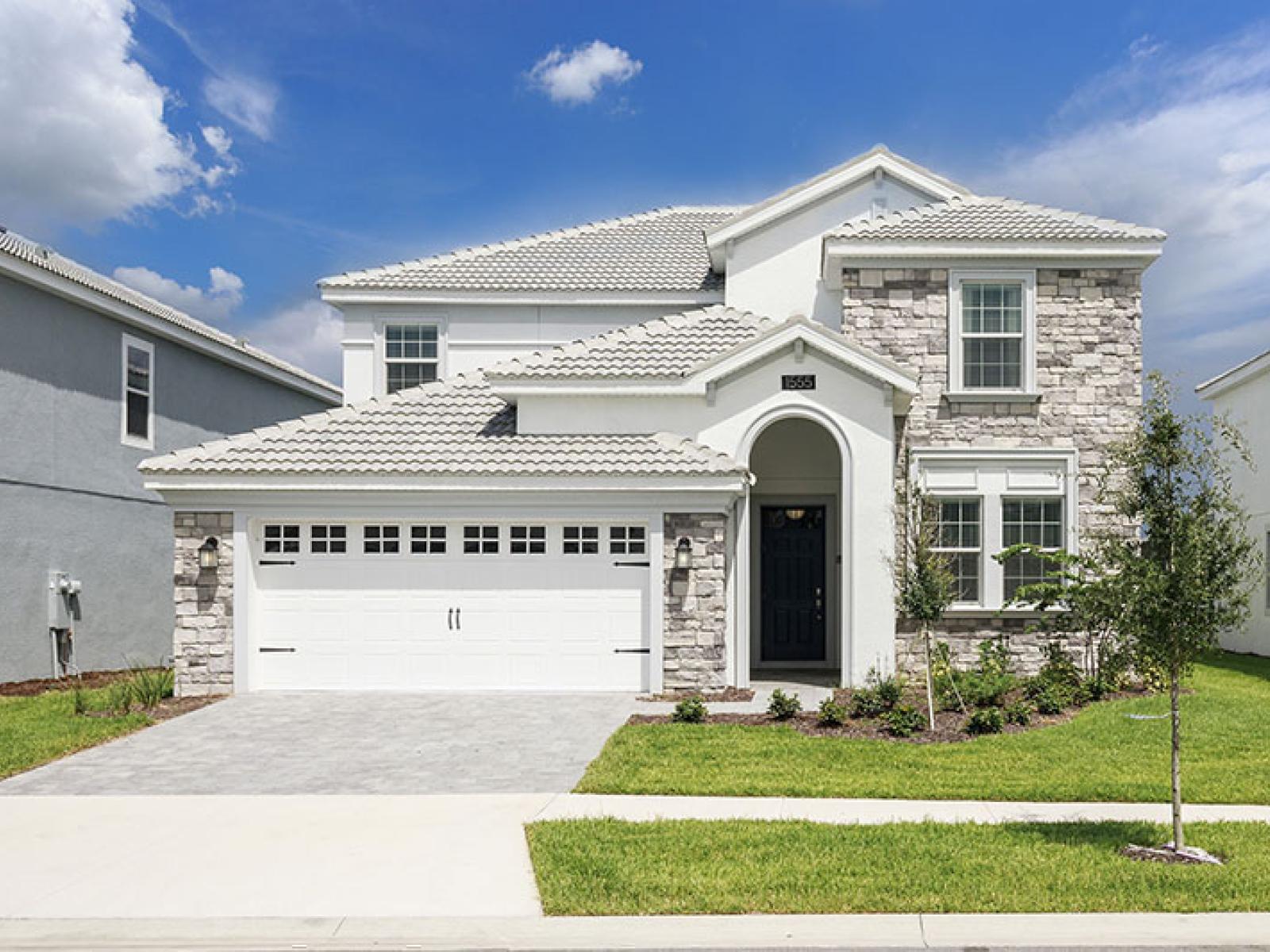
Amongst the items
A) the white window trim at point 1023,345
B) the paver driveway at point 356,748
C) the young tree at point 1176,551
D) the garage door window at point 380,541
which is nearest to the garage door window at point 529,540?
the garage door window at point 380,541

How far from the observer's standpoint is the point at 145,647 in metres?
20.6

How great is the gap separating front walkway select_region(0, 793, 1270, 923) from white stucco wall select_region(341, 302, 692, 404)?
11.9m

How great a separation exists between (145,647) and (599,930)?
694 inches

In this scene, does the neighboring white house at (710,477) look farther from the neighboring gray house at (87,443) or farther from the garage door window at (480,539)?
the neighboring gray house at (87,443)

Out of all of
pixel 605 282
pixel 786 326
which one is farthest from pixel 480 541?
pixel 605 282

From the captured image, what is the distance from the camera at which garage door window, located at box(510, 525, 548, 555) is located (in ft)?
49.0

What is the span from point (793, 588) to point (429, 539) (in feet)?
22.1

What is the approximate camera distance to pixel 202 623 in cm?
1451

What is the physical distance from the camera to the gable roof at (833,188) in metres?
18.7

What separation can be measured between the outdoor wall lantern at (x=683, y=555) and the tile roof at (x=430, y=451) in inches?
39.0

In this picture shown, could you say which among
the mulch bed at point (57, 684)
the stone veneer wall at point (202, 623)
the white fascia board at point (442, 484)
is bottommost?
the mulch bed at point (57, 684)

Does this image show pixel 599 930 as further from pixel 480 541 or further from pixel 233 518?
pixel 233 518

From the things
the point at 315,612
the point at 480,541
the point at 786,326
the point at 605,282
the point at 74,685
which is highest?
the point at 605,282

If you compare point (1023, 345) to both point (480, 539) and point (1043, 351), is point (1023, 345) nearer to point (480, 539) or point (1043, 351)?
point (1043, 351)
